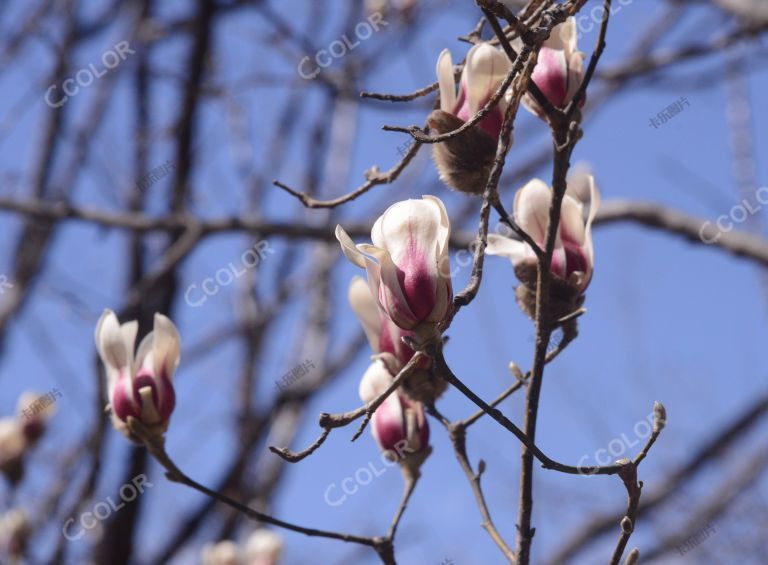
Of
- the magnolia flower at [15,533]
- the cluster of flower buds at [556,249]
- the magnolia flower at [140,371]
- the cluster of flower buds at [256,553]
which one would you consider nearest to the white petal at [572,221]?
the cluster of flower buds at [556,249]

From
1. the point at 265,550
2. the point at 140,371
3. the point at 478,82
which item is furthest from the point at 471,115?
the point at 265,550

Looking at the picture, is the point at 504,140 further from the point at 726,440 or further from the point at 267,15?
the point at 726,440

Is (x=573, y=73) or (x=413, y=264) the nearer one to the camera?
(x=413, y=264)

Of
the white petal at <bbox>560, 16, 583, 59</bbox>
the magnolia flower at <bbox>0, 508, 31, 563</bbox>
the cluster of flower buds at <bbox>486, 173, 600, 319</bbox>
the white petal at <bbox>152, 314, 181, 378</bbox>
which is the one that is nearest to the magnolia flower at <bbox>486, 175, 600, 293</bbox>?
the cluster of flower buds at <bbox>486, 173, 600, 319</bbox>

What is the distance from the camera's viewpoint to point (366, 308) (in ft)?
2.43

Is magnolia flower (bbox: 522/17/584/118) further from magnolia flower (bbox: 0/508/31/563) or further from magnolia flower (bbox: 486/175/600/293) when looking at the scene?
magnolia flower (bbox: 0/508/31/563)

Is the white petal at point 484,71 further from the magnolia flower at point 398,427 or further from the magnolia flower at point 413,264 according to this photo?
the magnolia flower at point 398,427

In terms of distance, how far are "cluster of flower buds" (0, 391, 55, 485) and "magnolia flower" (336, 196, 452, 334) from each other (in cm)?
120

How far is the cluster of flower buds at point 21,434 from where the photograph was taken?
5.18 feet

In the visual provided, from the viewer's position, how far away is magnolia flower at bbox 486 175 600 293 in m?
0.69

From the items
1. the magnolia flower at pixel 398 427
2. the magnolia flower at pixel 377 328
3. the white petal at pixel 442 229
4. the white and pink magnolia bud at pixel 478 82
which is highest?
the white and pink magnolia bud at pixel 478 82

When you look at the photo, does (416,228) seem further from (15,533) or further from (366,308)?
(15,533)

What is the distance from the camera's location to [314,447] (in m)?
0.55

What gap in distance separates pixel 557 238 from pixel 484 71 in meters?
0.14
